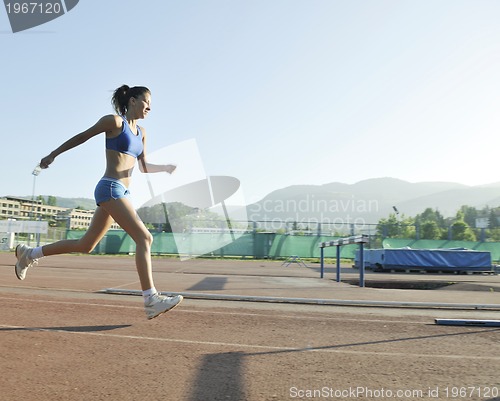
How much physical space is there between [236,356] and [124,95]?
266 cm

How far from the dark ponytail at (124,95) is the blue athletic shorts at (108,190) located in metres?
0.80

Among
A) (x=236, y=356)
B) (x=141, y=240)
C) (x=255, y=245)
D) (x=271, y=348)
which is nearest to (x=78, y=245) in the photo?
(x=141, y=240)

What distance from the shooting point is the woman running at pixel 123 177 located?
3.85 m

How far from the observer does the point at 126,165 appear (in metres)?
4.00

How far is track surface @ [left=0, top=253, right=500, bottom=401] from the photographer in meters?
2.79

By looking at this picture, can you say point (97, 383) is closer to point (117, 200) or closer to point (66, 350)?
point (66, 350)

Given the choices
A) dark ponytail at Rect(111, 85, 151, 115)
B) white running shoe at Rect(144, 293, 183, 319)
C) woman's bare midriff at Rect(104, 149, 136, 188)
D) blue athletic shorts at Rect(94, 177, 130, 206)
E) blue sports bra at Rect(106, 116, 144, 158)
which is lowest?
white running shoe at Rect(144, 293, 183, 319)

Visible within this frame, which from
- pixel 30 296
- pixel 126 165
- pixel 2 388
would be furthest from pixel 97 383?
pixel 30 296

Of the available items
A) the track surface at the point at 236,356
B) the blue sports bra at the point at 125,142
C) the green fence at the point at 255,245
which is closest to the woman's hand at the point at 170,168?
the blue sports bra at the point at 125,142

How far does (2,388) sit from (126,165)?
2.01 metres

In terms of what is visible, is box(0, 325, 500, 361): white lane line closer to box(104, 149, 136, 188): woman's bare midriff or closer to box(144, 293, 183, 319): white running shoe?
box(144, 293, 183, 319): white running shoe

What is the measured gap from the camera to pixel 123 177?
13.0 ft

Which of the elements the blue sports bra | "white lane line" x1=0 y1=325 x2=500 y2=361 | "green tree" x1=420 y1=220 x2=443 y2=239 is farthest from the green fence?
the blue sports bra

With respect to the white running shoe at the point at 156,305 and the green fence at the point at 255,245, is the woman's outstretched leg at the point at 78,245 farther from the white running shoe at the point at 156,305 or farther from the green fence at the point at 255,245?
the green fence at the point at 255,245
